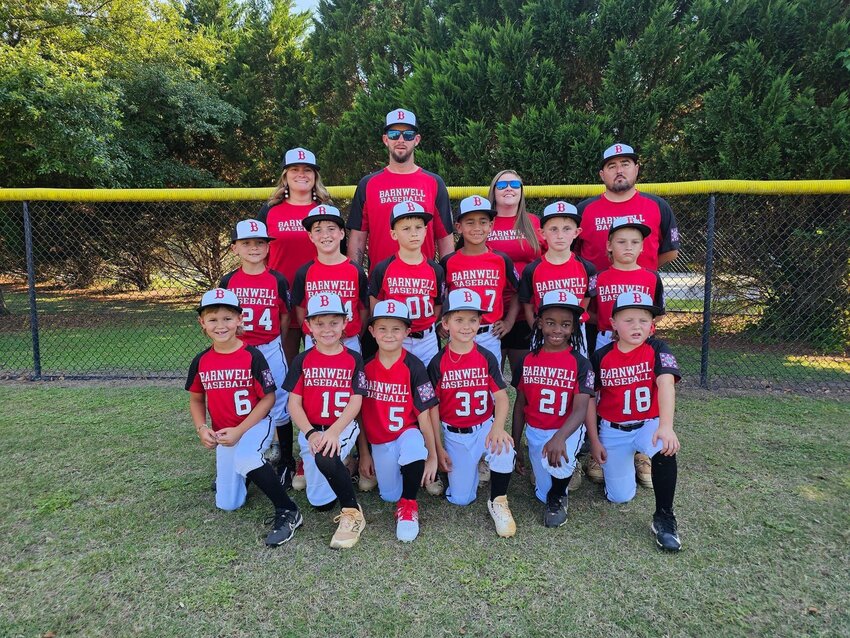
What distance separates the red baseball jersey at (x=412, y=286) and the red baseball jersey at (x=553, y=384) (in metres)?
0.72

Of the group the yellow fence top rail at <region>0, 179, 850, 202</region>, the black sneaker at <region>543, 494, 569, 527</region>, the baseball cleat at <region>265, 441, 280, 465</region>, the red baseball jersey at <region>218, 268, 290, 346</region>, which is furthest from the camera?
the yellow fence top rail at <region>0, 179, 850, 202</region>

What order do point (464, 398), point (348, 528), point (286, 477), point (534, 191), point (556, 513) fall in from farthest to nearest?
point (534, 191) → point (286, 477) → point (464, 398) → point (556, 513) → point (348, 528)

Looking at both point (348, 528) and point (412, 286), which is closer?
point (348, 528)

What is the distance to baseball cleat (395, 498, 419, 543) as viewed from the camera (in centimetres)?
267

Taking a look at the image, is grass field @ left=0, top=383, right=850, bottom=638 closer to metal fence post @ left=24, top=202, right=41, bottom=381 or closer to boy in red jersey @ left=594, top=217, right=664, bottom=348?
boy in red jersey @ left=594, top=217, right=664, bottom=348

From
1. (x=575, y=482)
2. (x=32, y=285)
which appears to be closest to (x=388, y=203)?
(x=575, y=482)

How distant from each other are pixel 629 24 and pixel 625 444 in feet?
19.5

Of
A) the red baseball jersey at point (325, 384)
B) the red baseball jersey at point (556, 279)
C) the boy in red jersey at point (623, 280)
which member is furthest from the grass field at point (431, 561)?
the red baseball jersey at point (556, 279)

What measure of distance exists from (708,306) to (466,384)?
314 centimetres

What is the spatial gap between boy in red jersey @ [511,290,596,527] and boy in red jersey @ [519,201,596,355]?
0.26m

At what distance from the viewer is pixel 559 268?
331cm

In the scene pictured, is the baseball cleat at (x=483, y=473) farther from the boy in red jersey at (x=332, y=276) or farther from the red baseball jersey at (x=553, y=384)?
the boy in red jersey at (x=332, y=276)

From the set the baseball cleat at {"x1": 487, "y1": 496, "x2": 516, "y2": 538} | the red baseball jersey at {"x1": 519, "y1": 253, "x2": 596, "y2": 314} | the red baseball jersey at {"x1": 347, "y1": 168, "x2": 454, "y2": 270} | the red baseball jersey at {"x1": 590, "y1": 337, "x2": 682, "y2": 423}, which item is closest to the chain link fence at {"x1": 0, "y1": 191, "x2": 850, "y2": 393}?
the red baseball jersey at {"x1": 519, "y1": 253, "x2": 596, "y2": 314}

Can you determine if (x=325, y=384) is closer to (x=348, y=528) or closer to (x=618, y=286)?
(x=348, y=528)
